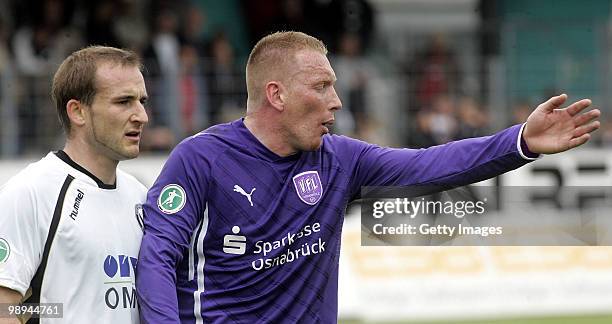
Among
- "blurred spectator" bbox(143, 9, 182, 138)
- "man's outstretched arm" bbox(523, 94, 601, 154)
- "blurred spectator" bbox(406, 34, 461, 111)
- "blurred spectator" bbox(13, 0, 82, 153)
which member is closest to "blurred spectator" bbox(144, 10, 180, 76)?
"blurred spectator" bbox(143, 9, 182, 138)

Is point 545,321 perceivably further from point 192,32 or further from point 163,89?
point 192,32

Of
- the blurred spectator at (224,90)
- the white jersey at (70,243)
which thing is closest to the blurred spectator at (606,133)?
the blurred spectator at (224,90)

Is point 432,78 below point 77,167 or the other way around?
the other way around

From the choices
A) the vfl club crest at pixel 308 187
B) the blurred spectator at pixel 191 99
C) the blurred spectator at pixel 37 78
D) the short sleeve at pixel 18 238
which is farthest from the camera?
the blurred spectator at pixel 191 99

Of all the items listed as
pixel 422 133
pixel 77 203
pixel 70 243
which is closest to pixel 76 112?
pixel 77 203

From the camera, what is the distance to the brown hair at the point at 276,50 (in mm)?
5363

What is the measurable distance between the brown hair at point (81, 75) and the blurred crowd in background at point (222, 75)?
9.06m

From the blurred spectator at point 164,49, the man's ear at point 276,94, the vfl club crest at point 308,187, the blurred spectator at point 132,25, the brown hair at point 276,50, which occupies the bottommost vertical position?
the vfl club crest at point 308,187

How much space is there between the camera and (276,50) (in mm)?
5391

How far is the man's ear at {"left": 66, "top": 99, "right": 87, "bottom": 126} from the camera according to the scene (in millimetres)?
5250

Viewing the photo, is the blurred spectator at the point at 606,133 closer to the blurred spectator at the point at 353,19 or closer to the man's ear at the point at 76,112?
the blurred spectator at the point at 353,19

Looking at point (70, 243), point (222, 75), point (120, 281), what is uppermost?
point (222, 75)

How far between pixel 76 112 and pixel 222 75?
9.67 m

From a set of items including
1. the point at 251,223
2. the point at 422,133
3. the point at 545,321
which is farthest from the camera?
the point at 422,133
